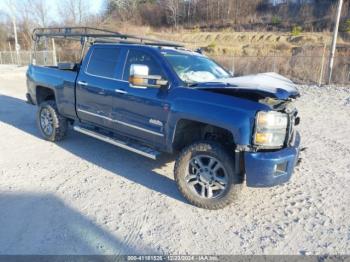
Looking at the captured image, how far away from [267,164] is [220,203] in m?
0.77

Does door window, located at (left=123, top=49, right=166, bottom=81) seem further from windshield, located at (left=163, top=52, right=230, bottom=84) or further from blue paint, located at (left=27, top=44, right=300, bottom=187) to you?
windshield, located at (left=163, top=52, right=230, bottom=84)

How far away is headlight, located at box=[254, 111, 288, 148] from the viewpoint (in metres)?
3.08

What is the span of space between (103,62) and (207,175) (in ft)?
8.52

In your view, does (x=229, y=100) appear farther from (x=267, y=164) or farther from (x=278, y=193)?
(x=278, y=193)

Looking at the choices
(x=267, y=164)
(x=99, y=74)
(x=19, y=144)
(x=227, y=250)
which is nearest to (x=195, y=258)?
(x=227, y=250)

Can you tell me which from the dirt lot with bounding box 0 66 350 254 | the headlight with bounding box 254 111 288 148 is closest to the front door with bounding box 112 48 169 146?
the dirt lot with bounding box 0 66 350 254

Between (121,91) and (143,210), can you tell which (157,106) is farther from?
(143,210)

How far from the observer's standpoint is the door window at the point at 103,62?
4579 millimetres

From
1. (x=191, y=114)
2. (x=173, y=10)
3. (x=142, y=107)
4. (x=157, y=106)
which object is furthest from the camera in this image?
(x=173, y=10)

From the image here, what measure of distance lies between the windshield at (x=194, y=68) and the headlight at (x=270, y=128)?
1207 millimetres

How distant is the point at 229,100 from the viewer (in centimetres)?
325

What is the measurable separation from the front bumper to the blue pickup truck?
1cm

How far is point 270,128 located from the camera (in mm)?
3123

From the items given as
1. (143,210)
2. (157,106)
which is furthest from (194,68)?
(143,210)
